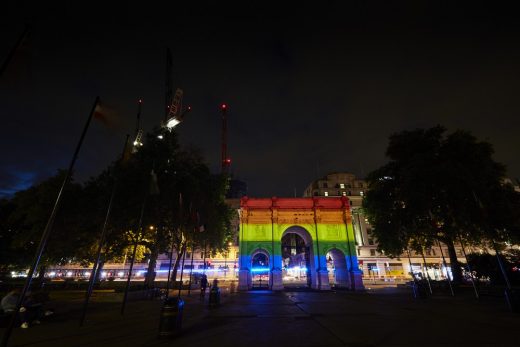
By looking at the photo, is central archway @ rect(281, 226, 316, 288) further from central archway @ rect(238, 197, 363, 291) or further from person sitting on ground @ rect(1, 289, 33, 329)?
person sitting on ground @ rect(1, 289, 33, 329)

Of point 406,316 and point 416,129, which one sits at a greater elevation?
point 416,129

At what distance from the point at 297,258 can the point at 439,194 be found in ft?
192

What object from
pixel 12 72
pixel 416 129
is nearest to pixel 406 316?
pixel 12 72

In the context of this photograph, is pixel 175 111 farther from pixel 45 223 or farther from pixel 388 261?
pixel 388 261

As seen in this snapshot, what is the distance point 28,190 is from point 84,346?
36.3 m

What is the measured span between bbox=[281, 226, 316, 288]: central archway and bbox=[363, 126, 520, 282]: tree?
1261 centimetres

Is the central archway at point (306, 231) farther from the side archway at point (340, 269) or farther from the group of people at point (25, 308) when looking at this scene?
the group of people at point (25, 308)

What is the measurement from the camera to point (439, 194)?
25.8 m

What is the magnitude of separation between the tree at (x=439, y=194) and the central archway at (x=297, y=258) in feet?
41.4

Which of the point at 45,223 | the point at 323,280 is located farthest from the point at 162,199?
the point at 323,280

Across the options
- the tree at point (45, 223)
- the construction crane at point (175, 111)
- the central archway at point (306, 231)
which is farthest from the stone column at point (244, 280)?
the construction crane at point (175, 111)

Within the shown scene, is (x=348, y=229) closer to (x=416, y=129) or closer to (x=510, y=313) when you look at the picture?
(x=416, y=129)

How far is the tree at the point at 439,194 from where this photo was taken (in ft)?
76.5

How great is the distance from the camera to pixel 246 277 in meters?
35.9
